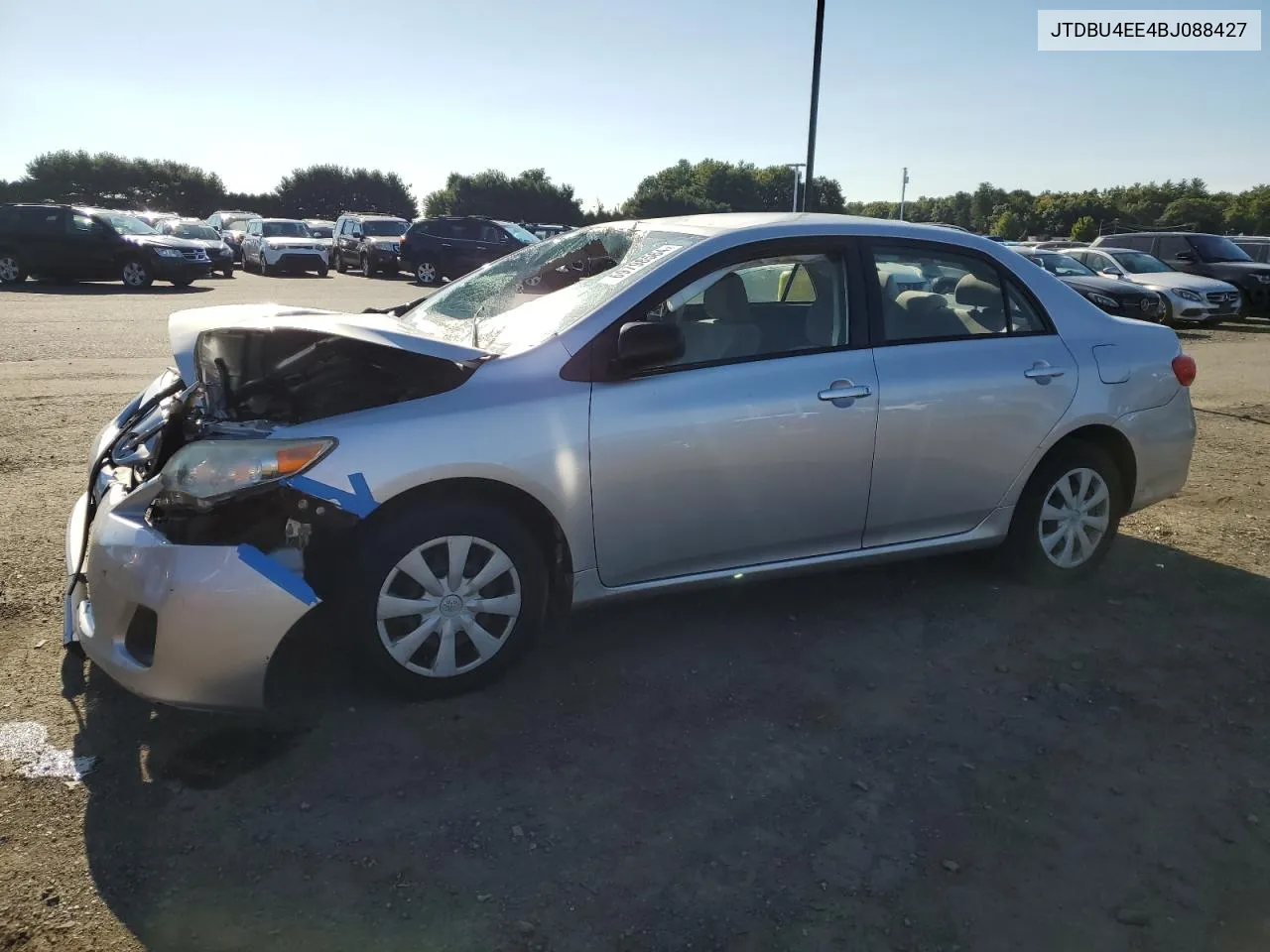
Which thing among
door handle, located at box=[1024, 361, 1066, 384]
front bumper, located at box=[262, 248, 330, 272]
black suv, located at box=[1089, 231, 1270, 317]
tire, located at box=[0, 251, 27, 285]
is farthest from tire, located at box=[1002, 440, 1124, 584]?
front bumper, located at box=[262, 248, 330, 272]

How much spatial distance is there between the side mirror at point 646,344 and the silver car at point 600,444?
0.04 feet

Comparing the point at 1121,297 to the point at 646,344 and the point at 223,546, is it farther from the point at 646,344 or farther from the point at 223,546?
the point at 223,546

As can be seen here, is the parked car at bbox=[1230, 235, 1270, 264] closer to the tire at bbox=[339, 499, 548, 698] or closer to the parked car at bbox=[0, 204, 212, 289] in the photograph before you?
the parked car at bbox=[0, 204, 212, 289]

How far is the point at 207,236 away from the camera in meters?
25.8

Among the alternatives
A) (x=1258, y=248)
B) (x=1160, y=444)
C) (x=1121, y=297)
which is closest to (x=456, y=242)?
(x=1121, y=297)

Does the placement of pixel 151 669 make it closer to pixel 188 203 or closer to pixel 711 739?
pixel 711 739

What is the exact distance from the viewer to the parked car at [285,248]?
91.5 ft

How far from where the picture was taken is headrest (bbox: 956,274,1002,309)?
4.26m

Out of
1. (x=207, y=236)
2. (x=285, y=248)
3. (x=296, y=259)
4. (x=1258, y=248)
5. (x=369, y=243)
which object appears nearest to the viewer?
(x=1258, y=248)

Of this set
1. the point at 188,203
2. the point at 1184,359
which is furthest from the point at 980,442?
the point at 188,203

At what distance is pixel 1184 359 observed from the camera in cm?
455

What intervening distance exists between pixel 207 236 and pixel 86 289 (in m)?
5.66

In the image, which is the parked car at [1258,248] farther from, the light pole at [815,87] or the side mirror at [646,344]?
the side mirror at [646,344]

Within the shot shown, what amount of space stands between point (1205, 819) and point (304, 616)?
275 centimetres
